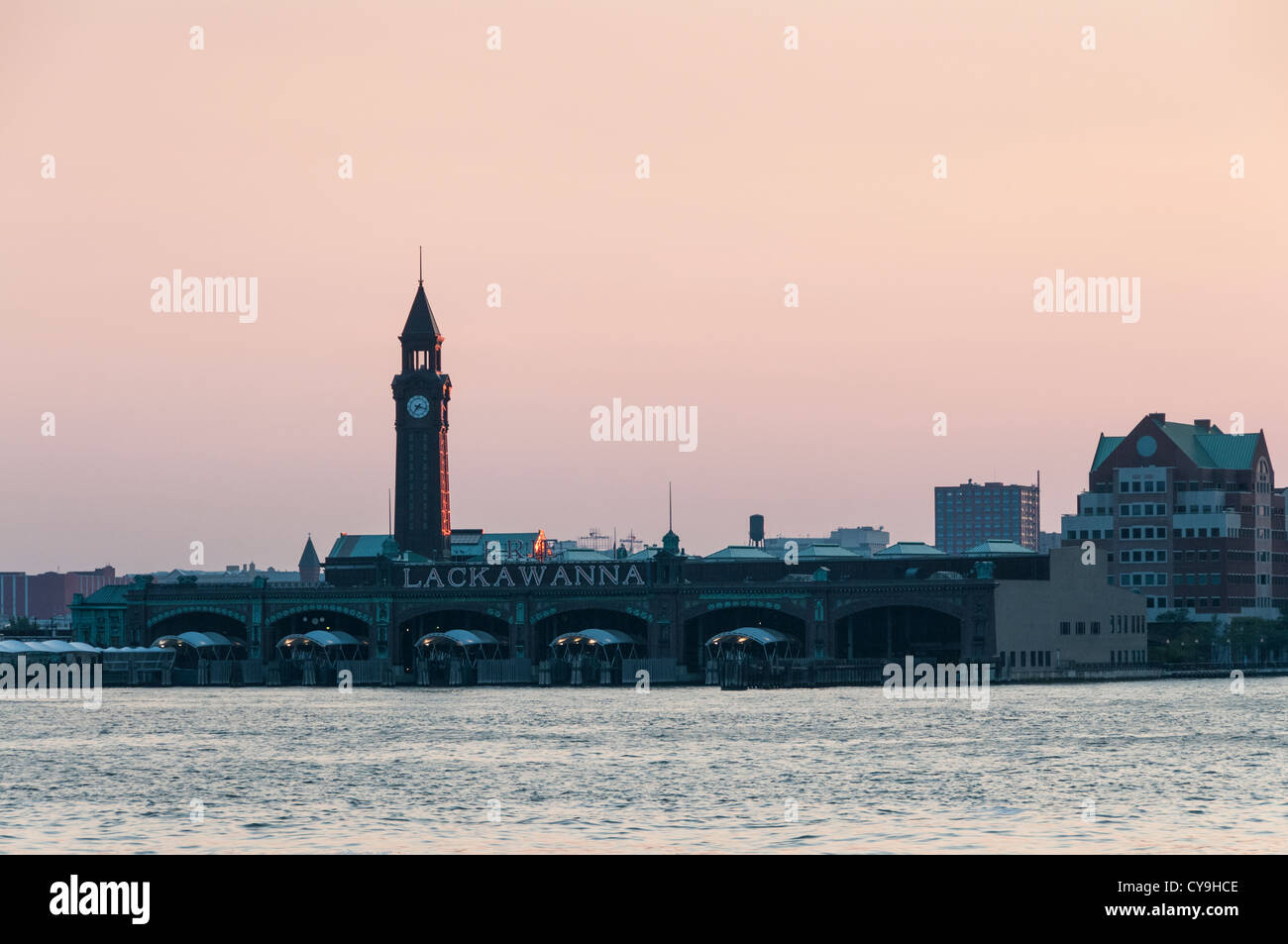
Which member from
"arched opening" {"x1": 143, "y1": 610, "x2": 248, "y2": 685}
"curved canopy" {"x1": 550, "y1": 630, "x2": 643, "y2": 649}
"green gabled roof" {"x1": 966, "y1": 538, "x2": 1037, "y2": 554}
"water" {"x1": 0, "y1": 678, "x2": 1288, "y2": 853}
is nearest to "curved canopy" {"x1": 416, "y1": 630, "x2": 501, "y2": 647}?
"curved canopy" {"x1": 550, "y1": 630, "x2": 643, "y2": 649}

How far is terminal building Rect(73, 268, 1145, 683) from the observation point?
176 meters

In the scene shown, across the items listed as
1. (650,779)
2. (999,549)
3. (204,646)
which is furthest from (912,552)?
(650,779)

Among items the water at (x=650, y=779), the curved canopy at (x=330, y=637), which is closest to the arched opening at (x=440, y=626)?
the curved canopy at (x=330, y=637)

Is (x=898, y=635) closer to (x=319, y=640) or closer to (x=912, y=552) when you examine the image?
(x=912, y=552)

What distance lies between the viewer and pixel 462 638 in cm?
18438

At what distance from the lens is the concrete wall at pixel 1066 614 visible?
176 m

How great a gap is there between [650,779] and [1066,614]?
116818 mm

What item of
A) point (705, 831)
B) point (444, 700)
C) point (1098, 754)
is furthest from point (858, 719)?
point (705, 831)

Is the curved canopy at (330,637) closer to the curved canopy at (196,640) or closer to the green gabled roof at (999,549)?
the curved canopy at (196,640)

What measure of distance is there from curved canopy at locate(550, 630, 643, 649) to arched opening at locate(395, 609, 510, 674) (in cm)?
879

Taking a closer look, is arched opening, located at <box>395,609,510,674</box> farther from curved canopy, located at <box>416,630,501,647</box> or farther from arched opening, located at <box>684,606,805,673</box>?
arched opening, located at <box>684,606,805,673</box>

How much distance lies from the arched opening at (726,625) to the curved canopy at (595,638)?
6416 mm

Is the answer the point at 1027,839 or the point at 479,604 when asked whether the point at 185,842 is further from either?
the point at 479,604
